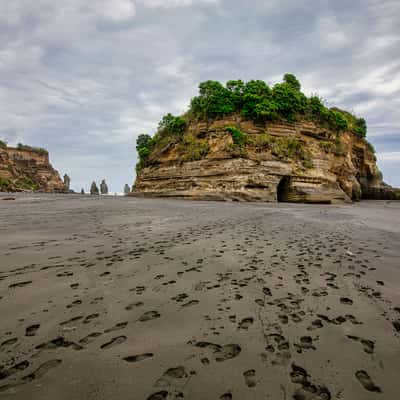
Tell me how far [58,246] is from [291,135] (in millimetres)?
23194

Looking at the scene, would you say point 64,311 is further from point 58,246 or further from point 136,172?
point 136,172

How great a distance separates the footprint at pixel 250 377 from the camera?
1011mm

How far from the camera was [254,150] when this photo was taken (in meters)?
21.3

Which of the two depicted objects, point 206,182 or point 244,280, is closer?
point 244,280

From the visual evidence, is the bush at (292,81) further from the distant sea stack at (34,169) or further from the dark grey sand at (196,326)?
the distant sea stack at (34,169)

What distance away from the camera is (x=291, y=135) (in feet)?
73.8

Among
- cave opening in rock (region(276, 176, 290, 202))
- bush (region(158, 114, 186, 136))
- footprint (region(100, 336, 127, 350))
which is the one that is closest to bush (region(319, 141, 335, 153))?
cave opening in rock (region(276, 176, 290, 202))

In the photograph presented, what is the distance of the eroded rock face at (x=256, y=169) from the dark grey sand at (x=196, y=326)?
17038mm

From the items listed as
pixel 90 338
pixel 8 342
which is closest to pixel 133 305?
pixel 90 338

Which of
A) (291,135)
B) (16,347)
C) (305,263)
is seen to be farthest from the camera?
(291,135)

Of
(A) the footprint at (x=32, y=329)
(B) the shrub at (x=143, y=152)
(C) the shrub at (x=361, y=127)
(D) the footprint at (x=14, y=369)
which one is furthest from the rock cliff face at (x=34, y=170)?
(D) the footprint at (x=14, y=369)

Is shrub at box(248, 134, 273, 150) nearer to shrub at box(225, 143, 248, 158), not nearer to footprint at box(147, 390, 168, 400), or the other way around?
shrub at box(225, 143, 248, 158)

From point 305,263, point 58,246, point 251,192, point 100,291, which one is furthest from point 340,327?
point 251,192

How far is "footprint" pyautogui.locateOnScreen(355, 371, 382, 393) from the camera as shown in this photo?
3.26 feet
